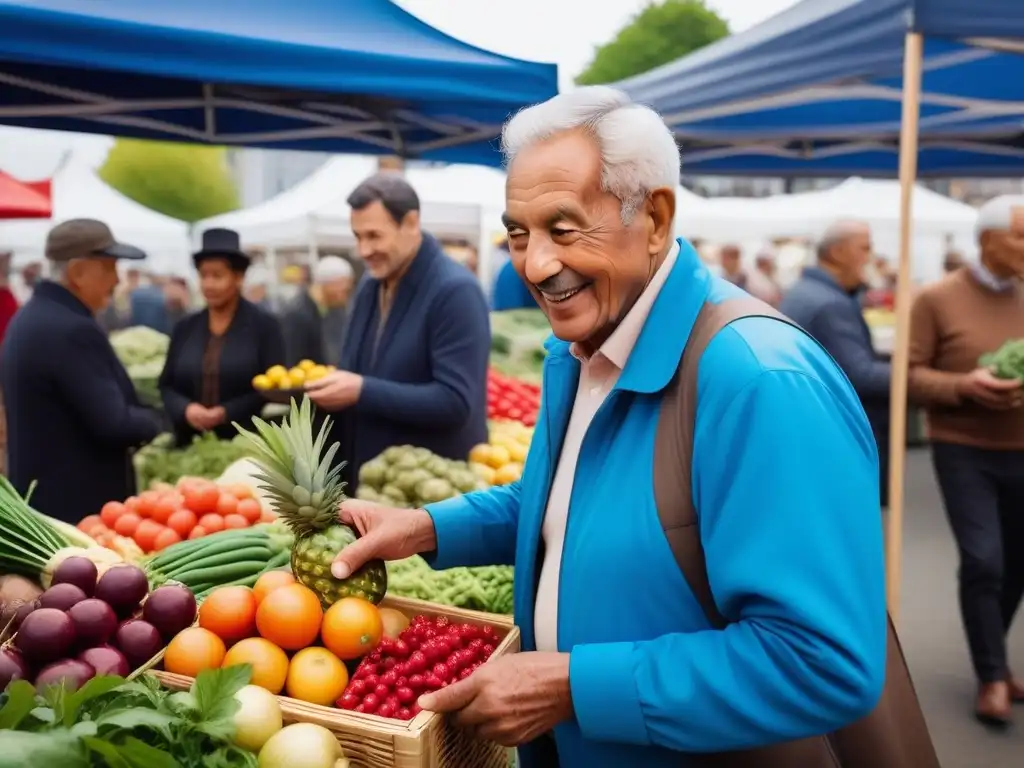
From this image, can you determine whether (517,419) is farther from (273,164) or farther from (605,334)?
(273,164)

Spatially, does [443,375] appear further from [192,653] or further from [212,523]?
[192,653]

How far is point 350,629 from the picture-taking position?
1908 mm

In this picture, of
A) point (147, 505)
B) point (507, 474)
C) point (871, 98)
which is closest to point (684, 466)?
point (147, 505)

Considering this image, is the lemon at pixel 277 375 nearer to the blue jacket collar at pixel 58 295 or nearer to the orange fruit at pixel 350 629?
the blue jacket collar at pixel 58 295

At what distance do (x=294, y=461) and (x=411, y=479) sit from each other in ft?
5.19

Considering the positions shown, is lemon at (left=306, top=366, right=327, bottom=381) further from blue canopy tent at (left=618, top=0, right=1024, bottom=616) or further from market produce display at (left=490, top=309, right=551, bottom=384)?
market produce display at (left=490, top=309, right=551, bottom=384)

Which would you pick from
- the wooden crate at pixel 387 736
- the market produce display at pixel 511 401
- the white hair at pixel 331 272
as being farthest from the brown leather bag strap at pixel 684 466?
the white hair at pixel 331 272

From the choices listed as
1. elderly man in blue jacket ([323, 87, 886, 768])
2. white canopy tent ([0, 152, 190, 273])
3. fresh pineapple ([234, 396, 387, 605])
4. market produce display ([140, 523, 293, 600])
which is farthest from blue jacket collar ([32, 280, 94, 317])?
white canopy tent ([0, 152, 190, 273])

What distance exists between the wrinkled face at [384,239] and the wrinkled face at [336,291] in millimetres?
4140

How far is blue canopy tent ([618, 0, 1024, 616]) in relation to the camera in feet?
11.7

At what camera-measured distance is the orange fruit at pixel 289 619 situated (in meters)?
1.90

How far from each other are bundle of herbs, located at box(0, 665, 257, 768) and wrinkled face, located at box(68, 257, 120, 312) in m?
2.83

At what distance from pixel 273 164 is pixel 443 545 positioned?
49.8 m

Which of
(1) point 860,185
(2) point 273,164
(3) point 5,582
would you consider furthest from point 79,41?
(2) point 273,164
